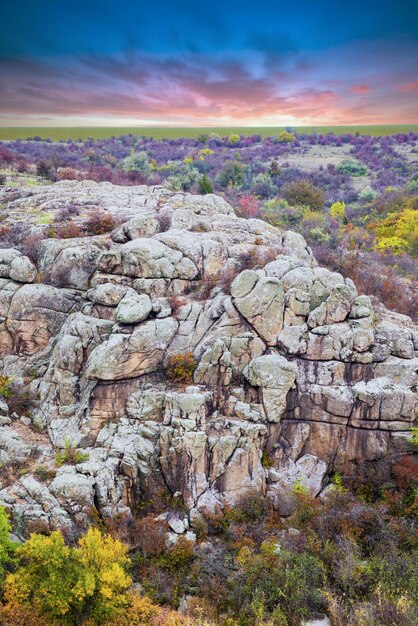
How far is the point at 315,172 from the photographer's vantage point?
67.6m

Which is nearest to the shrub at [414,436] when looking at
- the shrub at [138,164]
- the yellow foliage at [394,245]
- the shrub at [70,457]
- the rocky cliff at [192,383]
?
the rocky cliff at [192,383]

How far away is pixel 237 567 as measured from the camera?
1407 centimetres

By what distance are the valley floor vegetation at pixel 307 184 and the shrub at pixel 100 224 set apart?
0.06m

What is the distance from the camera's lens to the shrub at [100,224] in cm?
2536

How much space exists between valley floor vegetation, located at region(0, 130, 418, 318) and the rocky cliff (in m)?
5.47

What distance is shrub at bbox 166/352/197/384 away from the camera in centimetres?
1814

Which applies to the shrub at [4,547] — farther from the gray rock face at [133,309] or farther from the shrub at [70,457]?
the gray rock face at [133,309]

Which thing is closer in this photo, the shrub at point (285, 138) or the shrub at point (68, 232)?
the shrub at point (68, 232)

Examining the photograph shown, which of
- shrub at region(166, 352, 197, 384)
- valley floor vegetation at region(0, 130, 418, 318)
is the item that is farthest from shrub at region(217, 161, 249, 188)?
shrub at region(166, 352, 197, 384)

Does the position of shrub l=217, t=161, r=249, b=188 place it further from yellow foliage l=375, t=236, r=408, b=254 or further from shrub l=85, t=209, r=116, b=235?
shrub l=85, t=209, r=116, b=235

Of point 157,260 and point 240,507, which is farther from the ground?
point 157,260

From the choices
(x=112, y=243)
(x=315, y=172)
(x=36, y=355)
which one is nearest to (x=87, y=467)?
(x=36, y=355)

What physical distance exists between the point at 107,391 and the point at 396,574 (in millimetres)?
12365

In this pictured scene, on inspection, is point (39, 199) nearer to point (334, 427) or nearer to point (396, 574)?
point (334, 427)
